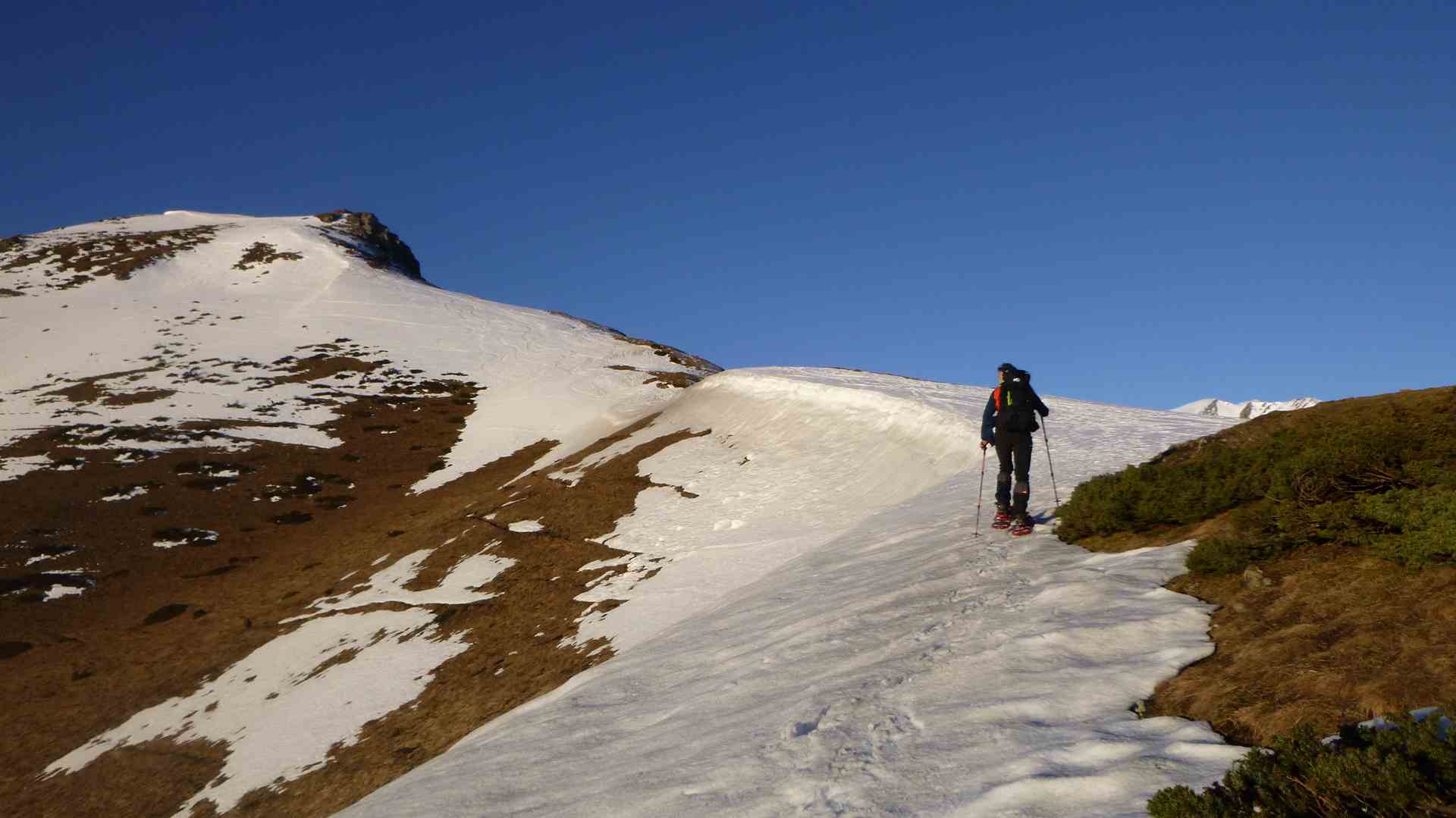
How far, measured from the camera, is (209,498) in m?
39.6

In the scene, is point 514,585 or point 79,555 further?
point 79,555

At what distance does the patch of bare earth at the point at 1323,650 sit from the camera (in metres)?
5.59

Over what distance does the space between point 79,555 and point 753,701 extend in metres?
35.6

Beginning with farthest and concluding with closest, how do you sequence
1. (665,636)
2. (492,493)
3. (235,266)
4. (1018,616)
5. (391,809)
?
1. (235,266)
2. (492,493)
3. (665,636)
4. (391,809)
5. (1018,616)

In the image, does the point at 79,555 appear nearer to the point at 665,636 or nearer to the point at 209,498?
the point at 209,498

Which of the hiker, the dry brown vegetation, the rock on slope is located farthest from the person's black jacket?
the rock on slope

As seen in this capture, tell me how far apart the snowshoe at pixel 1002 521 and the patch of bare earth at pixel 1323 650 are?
5.42 metres

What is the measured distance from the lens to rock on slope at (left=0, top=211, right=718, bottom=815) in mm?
17359

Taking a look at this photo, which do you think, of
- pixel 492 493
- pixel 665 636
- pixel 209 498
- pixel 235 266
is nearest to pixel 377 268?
pixel 235 266

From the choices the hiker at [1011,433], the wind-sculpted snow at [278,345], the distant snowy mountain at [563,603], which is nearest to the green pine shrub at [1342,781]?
the distant snowy mountain at [563,603]

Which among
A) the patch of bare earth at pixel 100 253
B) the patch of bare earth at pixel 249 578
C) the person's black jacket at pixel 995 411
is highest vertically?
the patch of bare earth at pixel 100 253

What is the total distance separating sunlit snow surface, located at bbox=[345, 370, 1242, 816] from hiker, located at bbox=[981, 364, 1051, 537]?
476mm

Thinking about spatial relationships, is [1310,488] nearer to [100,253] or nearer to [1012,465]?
[1012,465]

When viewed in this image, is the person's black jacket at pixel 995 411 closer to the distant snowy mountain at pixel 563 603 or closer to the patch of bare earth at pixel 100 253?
the distant snowy mountain at pixel 563 603
